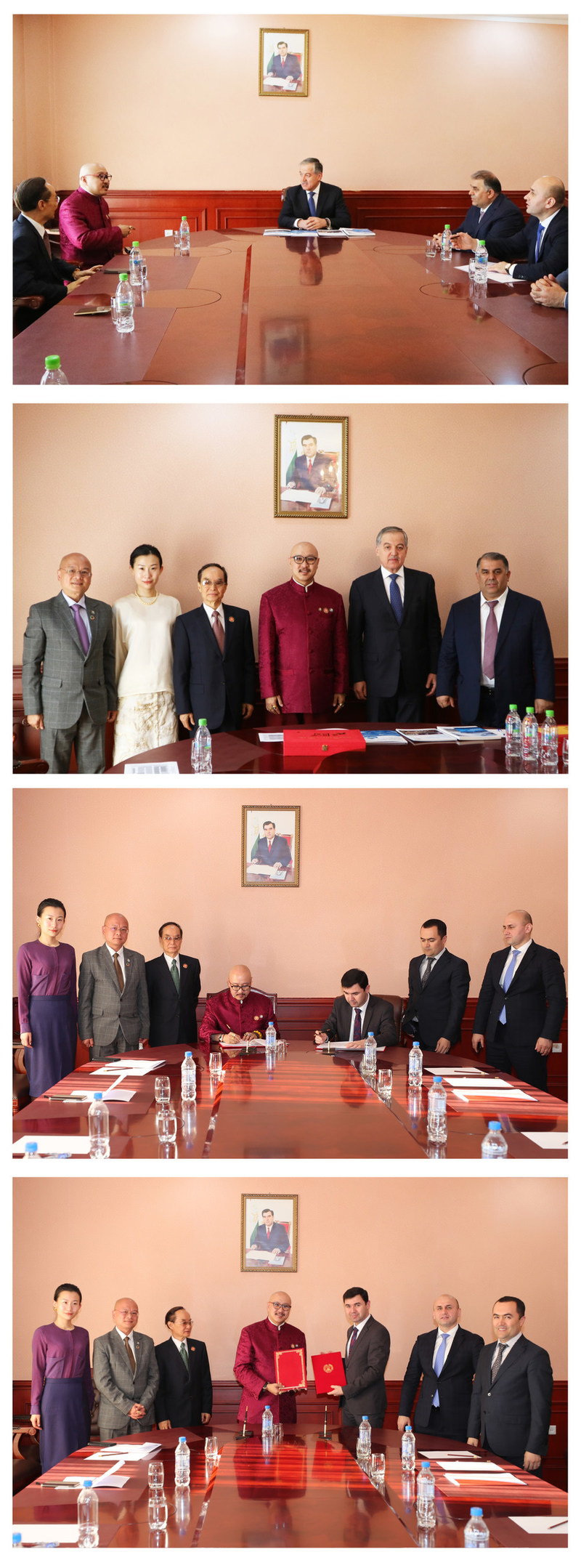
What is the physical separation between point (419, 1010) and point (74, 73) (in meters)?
5.64

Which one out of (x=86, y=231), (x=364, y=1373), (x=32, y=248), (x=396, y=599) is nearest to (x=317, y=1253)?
(x=364, y=1373)

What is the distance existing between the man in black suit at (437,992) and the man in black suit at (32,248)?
10.6 ft

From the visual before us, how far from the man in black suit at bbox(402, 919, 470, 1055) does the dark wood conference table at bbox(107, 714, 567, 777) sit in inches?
54.4

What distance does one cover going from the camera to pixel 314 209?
6922 mm

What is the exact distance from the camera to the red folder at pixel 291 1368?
4912 millimetres

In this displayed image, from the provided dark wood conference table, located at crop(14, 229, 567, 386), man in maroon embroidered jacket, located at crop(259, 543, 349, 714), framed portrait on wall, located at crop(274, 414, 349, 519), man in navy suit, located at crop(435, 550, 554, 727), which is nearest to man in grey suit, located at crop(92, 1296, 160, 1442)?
man in maroon embroidered jacket, located at crop(259, 543, 349, 714)

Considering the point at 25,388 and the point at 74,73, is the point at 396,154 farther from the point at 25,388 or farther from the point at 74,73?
the point at 25,388

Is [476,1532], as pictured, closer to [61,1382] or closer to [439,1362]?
[439,1362]

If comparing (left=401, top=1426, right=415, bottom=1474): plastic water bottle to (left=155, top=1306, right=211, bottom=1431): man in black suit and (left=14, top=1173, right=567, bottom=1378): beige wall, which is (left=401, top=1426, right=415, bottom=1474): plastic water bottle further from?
(left=14, top=1173, right=567, bottom=1378): beige wall

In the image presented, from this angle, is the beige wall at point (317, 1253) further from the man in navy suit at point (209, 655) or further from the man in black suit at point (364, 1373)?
→ the man in navy suit at point (209, 655)

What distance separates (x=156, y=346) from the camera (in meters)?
3.88

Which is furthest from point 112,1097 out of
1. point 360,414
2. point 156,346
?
point 360,414

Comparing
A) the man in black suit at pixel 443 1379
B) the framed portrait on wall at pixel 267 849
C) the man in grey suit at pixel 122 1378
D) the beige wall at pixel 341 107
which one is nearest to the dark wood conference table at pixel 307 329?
the beige wall at pixel 341 107

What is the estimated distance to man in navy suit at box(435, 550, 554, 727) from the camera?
232 inches
